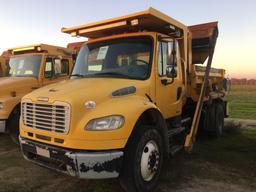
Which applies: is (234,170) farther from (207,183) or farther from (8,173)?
(8,173)

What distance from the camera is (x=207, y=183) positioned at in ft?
15.2

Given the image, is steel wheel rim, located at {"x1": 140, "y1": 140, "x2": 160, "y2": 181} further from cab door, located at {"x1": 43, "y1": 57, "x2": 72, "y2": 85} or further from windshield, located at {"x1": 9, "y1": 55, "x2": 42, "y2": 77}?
windshield, located at {"x1": 9, "y1": 55, "x2": 42, "y2": 77}

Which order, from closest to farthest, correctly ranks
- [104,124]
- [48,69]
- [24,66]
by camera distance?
[104,124], [48,69], [24,66]

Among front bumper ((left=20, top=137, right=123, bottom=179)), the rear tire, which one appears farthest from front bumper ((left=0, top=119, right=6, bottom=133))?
the rear tire

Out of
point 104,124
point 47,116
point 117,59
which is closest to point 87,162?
point 104,124

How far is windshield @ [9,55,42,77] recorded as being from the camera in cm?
793

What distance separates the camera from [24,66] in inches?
322

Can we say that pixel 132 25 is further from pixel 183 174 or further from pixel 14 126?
pixel 14 126

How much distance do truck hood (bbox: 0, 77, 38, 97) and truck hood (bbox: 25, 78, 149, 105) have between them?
316cm

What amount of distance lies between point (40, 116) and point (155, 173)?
200cm

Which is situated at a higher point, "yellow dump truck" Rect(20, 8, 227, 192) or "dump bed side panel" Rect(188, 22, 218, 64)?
"dump bed side panel" Rect(188, 22, 218, 64)

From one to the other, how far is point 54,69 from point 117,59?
3666 millimetres

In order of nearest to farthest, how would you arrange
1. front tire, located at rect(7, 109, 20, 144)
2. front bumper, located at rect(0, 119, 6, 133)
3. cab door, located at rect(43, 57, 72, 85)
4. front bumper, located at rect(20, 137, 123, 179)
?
front bumper, located at rect(20, 137, 123, 179) → front bumper, located at rect(0, 119, 6, 133) → front tire, located at rect(7, 109, 20, 144) → cab door, located at rect(43, 57, 72, 85)

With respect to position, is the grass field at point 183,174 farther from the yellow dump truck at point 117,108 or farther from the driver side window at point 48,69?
the driver side window at point 48,69
